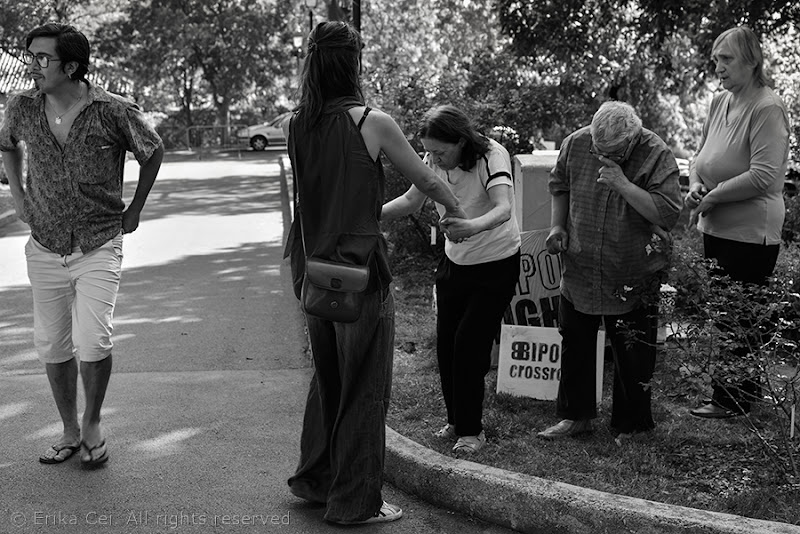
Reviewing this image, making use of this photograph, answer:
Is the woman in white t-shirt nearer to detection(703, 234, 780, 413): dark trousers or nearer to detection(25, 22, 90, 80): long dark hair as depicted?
detection(703, 234, 780, 413): dark trousers

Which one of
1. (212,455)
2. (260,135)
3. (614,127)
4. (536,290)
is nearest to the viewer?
(614,127)

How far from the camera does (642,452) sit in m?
4.76

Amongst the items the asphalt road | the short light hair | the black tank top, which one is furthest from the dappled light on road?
the short light hair

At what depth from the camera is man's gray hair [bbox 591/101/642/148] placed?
184 inches

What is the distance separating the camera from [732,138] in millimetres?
5270

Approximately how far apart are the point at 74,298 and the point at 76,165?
611 millimetres

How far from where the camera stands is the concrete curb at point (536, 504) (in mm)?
3881

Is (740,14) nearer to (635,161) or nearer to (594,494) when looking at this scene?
(635,161)

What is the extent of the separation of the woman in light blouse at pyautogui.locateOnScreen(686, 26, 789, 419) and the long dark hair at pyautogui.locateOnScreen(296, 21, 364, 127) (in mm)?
2175

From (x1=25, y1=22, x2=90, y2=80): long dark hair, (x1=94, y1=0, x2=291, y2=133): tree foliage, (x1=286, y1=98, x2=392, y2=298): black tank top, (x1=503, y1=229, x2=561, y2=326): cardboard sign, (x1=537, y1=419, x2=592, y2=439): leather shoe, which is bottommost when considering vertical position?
(x1=537, y1=419, x2=592, y2=439): leather shoe

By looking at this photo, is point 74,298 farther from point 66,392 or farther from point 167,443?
point 167,443

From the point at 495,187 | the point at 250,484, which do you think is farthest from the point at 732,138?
the point at 250,484

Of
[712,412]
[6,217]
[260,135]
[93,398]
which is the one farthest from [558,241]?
[260,135]

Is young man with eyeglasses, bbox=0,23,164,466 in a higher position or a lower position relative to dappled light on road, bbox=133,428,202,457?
higher
